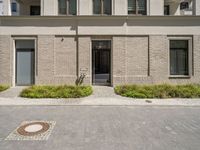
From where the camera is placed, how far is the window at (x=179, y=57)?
1491 centimetres

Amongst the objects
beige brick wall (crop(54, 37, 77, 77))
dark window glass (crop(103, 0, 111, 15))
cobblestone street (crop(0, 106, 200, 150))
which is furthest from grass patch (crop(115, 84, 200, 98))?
dark window glass (crop(103, 0, 111, 15))

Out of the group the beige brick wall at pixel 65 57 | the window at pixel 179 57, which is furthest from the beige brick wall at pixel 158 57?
the beige brick wall at pixel 65 57

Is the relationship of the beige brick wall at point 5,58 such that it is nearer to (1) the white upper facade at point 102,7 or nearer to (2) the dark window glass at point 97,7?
(1) the white upper facade at point 102,7

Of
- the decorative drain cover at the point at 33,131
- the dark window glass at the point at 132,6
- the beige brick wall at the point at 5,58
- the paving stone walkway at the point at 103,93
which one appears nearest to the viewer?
the decorative drain cover at the point at 33,131

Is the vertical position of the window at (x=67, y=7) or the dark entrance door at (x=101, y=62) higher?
the window at (x=67, y=7)

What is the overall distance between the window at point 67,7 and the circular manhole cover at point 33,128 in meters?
10.2

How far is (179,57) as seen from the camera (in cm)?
1502

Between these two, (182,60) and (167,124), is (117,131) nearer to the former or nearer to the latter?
(167,124)

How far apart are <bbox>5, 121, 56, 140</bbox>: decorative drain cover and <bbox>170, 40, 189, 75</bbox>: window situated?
434 inches

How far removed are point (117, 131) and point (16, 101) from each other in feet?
21.7

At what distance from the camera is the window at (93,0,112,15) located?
14.8 m

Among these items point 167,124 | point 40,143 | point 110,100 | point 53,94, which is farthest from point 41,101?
point 167,124

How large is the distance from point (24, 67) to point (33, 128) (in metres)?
9.42

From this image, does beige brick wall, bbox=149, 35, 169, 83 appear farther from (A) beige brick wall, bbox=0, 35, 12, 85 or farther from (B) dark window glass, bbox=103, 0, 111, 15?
(A) beige brick wall, bbox=0, 35, 12, 85
